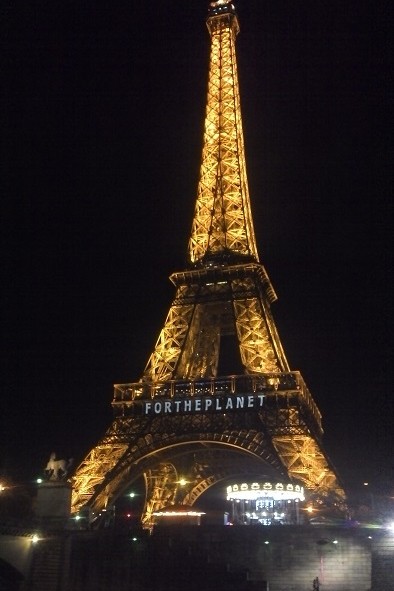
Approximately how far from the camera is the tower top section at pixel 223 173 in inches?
2103

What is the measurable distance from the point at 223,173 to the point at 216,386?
20.5m

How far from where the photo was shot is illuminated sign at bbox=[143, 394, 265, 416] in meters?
41.5

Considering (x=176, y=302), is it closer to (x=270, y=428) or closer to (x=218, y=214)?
(x=218, y=214)

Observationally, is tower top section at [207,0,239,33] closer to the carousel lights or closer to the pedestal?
the carousel lights

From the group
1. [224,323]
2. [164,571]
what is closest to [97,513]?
[164,571]

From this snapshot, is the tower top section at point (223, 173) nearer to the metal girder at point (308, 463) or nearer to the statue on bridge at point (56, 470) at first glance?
the metal girder at point (308, 463)

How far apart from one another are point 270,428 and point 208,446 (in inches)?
196

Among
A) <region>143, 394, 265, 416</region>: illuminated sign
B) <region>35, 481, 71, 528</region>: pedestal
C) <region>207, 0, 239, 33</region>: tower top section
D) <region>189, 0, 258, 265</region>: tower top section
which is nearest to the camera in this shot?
<region>35, 481, 71, 528</region>: pedestal

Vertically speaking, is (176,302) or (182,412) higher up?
(176,302)

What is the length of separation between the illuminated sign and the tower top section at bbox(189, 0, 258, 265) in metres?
13.3

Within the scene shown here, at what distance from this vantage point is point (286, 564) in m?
30.7

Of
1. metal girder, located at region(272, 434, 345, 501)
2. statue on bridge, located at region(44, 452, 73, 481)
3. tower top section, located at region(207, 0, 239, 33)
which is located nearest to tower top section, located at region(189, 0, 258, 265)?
tower top section, located at region(207, 0, 239, 33)

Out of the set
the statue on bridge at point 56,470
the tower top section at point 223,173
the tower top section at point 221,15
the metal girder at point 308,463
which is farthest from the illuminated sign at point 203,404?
the tower top section at point 221,15

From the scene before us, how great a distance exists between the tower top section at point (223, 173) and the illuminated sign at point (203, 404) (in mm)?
13303
